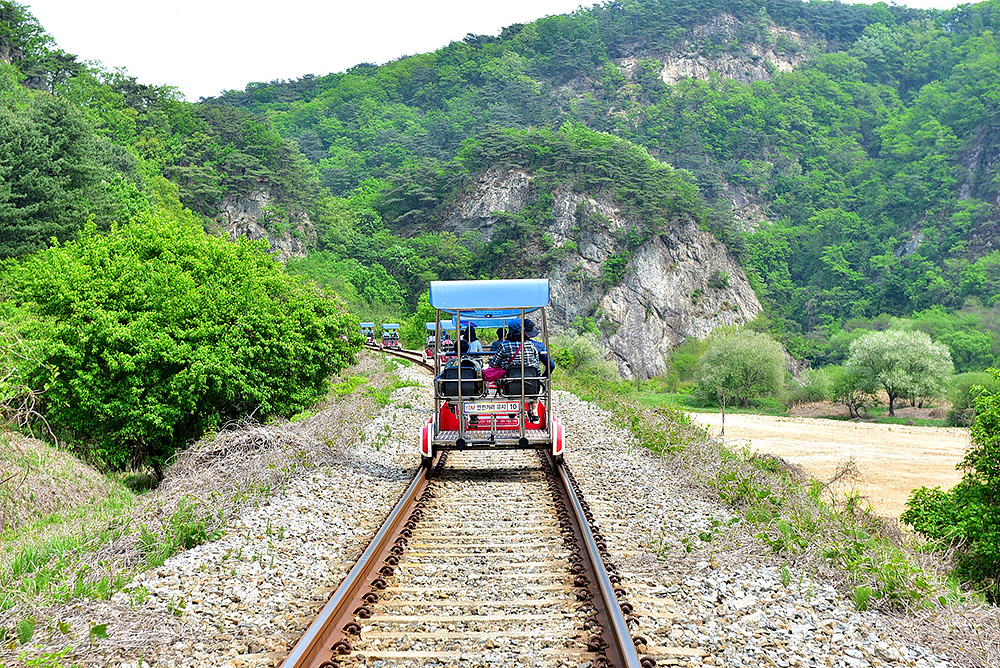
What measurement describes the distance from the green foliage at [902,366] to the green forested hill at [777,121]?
1534 inches

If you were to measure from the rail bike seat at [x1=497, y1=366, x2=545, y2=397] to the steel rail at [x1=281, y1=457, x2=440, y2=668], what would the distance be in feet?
13.6

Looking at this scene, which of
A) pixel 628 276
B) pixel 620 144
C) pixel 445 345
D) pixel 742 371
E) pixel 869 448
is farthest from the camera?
pixel 620 144

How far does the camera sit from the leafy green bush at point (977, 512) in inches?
446

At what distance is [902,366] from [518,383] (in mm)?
53931

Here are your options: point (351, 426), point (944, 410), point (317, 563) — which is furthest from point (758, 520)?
point (944, 410)

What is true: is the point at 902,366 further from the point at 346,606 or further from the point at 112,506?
the point at 346,606

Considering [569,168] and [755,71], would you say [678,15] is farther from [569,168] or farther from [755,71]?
[569,168]

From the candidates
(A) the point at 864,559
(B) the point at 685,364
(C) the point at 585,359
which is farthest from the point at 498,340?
(B) the point at 685,364

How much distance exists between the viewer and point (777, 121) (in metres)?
149

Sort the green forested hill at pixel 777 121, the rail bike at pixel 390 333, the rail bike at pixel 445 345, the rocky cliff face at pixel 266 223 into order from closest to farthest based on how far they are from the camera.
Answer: the rail bike at pixel 445 345, the rail bike at pixel 390 333, the rocky cliff face at pixel 266 223, the green forested hill at pixel 777 121

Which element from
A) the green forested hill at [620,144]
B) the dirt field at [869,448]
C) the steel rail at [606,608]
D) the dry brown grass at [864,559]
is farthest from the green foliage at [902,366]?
the steel rail at [606,608]

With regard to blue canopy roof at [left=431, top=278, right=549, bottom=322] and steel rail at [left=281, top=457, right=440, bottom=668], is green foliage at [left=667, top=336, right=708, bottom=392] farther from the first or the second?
steel rail at [left=281, top=457, right=440, bottom=668]

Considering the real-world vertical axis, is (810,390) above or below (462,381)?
below

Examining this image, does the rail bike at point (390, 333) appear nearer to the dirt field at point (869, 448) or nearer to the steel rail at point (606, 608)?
the dirt field at point (869, 448)
